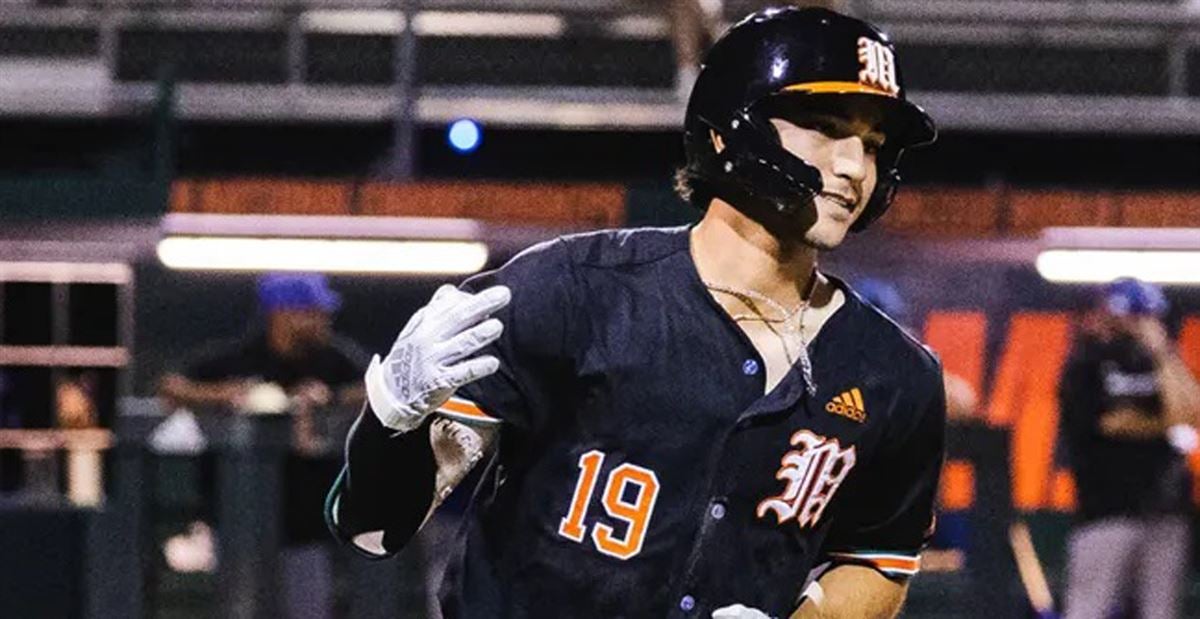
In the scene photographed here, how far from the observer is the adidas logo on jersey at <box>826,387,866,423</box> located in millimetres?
3316

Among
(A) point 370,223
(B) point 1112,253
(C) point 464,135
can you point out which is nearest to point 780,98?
(A) point 370,223

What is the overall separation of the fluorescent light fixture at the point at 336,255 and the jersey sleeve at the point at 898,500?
500 centimetres

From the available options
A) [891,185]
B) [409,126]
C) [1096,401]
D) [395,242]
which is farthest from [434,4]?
[891,185]

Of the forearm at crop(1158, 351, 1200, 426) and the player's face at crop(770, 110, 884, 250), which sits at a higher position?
the player's face at crop(770, 110, 884, 250)

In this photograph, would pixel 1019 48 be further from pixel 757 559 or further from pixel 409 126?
Answer: pixel 757 559

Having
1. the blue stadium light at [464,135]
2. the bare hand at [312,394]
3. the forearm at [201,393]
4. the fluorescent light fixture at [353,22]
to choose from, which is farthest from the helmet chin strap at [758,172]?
the fluorescent light fixture at [353,22]

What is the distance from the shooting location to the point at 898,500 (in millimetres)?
3467

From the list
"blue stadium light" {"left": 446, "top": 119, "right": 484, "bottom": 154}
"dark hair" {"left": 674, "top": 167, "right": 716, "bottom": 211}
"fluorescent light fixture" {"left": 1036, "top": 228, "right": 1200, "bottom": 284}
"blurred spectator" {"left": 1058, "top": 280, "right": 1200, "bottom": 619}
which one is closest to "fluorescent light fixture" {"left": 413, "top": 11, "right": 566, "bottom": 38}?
"blue stadium light" {"left": 446, "top": 119, "right": 484, "bottom": 154}

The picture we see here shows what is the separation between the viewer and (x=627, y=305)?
3270 mm

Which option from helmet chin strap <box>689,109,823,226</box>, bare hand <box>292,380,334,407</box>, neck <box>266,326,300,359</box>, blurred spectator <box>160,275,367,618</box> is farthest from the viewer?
neck <box>266,326,300,359</box>

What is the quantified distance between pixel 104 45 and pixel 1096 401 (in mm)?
4990

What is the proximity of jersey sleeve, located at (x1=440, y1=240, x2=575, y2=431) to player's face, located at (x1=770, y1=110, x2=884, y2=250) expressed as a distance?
14.1 inches

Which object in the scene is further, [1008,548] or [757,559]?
[1008,548]

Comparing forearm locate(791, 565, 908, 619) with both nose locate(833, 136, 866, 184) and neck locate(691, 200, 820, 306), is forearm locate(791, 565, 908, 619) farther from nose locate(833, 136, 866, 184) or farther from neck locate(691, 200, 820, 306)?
nose locate(833, 136, 866, 184)
